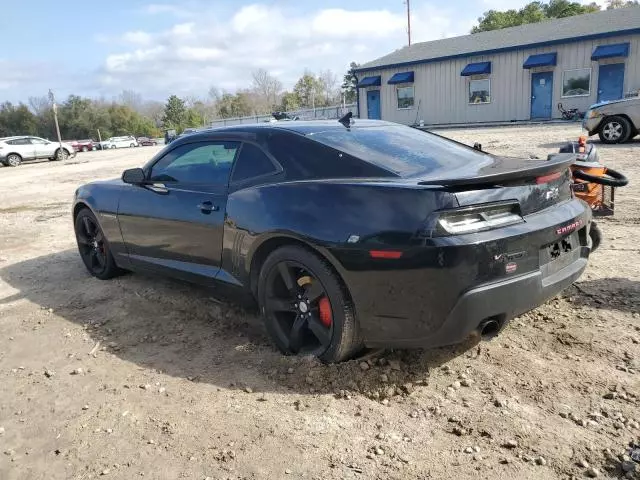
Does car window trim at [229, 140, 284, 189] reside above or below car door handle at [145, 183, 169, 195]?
above

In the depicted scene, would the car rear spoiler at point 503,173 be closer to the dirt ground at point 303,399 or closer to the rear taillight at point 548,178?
the rear taillight at point 548,178

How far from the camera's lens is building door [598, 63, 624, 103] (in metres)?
23.0

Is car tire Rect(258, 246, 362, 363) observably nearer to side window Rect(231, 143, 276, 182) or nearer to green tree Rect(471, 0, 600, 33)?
side window Rect(231, 143, 276, 182)

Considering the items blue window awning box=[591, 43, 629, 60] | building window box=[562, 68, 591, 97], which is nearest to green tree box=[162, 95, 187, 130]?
building window box=[562, 68, 591, 97]

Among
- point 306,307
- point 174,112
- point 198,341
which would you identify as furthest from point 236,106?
point 306,307

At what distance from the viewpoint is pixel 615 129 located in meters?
13.3

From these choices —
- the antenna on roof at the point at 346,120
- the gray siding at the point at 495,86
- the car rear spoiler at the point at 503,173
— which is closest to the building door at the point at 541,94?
the gray siding at the point at 495,86

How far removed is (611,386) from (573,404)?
0.30 meters

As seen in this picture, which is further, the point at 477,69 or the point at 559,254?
the point at 477,69

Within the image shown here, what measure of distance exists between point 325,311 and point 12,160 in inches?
1163

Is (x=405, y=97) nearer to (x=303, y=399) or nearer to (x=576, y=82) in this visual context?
(x=576, y=82)

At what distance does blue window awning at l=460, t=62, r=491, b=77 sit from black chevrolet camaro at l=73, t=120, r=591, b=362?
81.2 ft

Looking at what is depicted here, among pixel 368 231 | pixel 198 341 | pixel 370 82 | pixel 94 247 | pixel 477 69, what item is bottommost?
pixel 198 341

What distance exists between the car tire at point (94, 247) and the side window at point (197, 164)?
1.12 metres
